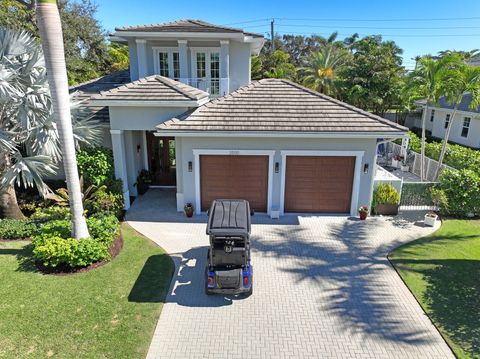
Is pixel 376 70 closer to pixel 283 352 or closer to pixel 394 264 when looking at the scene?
pixel 394 264

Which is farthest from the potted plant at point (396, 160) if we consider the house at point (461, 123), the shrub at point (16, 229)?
the shrub at point (16, 229)

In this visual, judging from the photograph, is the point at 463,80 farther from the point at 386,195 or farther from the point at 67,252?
the point at 67,252

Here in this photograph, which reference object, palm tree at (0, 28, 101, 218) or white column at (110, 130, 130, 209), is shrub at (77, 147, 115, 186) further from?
palm tree at (0, 28, 101, 218)

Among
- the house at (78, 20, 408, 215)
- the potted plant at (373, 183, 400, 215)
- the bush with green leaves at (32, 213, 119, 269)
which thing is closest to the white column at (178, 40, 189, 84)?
the house at (78, 20, 408, 215)

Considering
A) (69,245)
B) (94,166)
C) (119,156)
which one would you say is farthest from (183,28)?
(69,245)

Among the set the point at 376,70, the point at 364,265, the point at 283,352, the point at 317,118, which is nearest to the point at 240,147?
the point at 317,118
